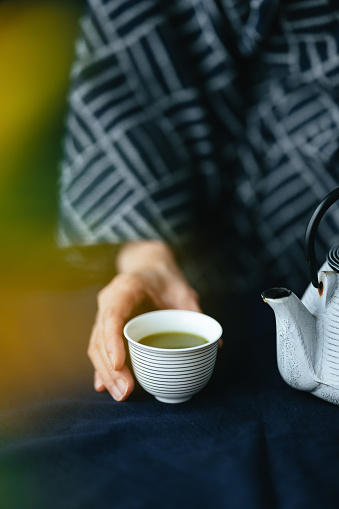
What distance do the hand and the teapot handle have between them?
0.23 m

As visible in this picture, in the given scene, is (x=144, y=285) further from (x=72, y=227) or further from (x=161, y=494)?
(x=161, y=494)

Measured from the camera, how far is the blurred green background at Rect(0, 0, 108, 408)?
2.83 ft

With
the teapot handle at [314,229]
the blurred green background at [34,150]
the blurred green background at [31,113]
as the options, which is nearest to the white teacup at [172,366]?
the teapot handle at [314,229]

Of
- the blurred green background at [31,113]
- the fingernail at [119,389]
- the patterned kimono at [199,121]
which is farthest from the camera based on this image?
the blurred green background at [31,113]

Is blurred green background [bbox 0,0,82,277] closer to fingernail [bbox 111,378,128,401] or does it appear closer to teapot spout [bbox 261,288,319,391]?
fingernail [bbox 111,378,128,401]

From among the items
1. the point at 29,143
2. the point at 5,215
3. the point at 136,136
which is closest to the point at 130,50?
the point at 136,136

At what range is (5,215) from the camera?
1.00 metres

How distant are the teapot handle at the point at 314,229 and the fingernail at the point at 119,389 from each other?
23 centimetres

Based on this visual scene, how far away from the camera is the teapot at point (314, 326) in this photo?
0.53 meters

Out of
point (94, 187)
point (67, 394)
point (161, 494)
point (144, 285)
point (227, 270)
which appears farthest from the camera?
point (227, 270)

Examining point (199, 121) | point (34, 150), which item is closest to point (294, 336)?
point (199, 121)

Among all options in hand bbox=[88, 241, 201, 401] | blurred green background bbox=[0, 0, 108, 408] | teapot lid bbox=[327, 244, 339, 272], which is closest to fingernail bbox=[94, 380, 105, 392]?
hand bbox=[88, 241, 201, 401]

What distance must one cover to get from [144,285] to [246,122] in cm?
34

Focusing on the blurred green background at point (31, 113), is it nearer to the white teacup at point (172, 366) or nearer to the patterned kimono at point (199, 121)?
the patterned kimono at point (199, 121)
